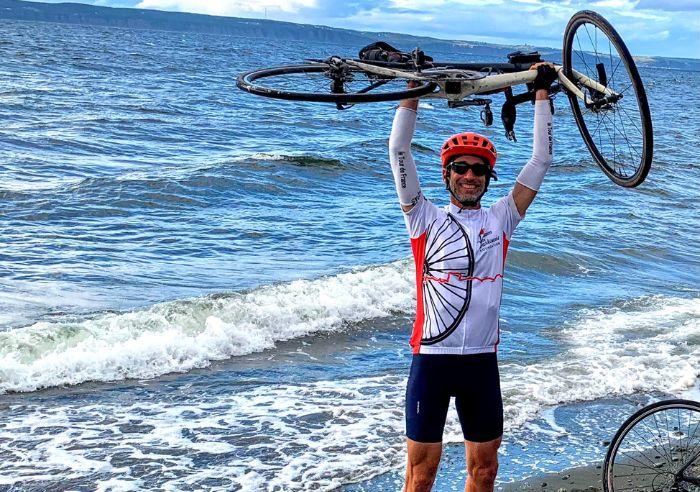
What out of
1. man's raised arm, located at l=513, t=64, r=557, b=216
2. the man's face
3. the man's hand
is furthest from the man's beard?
the man's hand

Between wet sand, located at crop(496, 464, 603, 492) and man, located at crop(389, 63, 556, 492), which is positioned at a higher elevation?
man, located at crop(389, 63, 556, 492)

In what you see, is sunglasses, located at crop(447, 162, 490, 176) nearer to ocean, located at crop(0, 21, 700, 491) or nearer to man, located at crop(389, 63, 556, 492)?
man, located at crop(389, 63, 556, 492)

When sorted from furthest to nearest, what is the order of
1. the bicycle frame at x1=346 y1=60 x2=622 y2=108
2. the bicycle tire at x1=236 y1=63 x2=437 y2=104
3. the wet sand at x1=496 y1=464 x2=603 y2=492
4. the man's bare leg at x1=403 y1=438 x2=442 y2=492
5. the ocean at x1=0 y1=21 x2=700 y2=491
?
1. the ocean at x1=0 y1=21 x2=700 y2=491
2. the wet sand at x1=496 y1=464 x2=603 y2=492
3. the bicycle frame at x1=346 y1=60 x2=622 y2=108
4. the man's bare leg at x1=403 y1=438 x2=442 y2=492
5. the bicycle tire at x1=236 y1=63 x2=437 y2=104

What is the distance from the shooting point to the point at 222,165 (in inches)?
934

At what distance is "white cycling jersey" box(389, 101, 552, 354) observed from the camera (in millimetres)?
4707

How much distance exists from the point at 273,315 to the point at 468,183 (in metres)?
7.31

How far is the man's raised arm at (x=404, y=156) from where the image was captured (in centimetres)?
482

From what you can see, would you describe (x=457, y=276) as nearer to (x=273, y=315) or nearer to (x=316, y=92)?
(x=316, y=92)

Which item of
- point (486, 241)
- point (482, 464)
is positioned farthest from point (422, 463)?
point (486, 241)

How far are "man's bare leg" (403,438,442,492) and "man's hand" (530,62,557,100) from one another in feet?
6.52

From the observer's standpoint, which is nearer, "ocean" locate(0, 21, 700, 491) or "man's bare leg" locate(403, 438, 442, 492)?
"man's bare leg" locate(403, 438, 442, 492)

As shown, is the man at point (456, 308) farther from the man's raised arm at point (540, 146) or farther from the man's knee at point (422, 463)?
the man's raised arm at point (540, 146)

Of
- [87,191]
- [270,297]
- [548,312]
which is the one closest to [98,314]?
[270,297]

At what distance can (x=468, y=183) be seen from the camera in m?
4.80
